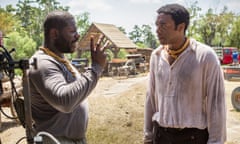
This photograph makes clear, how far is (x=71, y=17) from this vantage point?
2.05 metres

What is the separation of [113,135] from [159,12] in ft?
14.1

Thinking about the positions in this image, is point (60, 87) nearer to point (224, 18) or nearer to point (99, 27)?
point (99, 27)

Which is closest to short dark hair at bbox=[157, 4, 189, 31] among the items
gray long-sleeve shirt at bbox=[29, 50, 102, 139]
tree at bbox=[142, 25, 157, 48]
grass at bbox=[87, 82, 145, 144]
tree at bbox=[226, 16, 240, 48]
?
gray long-sleeve shirt at bbox=[29, 50, 102, 139]

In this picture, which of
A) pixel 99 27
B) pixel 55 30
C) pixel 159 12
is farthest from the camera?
pixel 99 27

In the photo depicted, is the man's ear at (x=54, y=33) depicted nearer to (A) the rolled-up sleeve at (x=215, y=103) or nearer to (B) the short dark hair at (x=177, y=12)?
(B) the short dark hair at (x=177, y=12)

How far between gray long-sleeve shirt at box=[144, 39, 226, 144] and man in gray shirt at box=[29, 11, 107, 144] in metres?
0.65

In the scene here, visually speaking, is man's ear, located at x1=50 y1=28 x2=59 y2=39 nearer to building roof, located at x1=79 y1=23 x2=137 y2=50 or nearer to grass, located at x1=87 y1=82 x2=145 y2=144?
grass, located at x1=87 y1=82 x2=145 y2=144

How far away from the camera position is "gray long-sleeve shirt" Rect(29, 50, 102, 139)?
1738 mm

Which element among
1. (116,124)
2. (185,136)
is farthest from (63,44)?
(116,124)

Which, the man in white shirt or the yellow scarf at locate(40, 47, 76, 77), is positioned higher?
the yellow scarf at locate(40, 47, 76, 77)

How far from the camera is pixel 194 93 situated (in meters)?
2.36

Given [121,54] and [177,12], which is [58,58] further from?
[121,54]

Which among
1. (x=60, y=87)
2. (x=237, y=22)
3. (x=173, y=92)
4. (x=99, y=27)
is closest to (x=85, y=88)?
(x=60, y=87)

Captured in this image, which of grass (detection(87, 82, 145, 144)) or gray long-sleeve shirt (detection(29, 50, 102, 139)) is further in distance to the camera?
grass (detection(87, 82, 145, 144))
